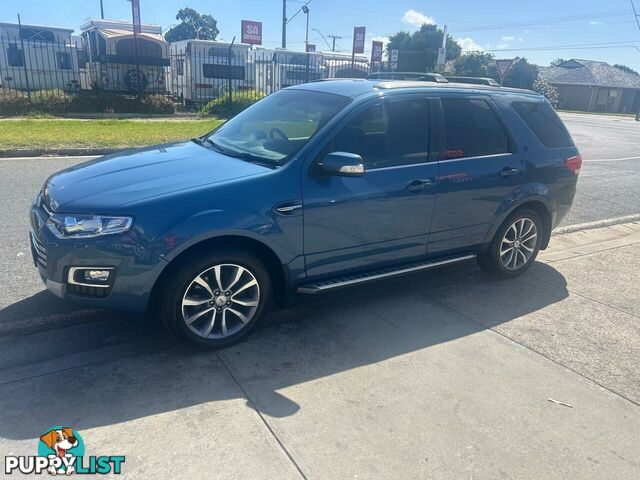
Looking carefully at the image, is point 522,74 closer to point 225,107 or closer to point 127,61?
point 225,107

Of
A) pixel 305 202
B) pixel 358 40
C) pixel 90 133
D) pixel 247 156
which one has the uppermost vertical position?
pixel 358 40

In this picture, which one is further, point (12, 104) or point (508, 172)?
point (12, 104)

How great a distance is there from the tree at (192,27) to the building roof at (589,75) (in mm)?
55497

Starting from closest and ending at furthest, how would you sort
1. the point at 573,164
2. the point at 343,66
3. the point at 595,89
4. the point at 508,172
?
the point at 508,172 → the point at 573,164 → the point at 343,66 → the point at 595,89

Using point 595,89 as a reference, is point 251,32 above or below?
above

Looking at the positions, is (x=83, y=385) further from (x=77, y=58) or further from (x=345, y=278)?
(x=77, y=58)

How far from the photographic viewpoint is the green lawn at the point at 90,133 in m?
10.4

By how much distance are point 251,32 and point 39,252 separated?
33.1 metres

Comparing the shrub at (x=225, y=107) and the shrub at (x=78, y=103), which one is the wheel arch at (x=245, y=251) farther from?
the shrub at (x=78, y=103)

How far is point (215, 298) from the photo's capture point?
11.4 feet

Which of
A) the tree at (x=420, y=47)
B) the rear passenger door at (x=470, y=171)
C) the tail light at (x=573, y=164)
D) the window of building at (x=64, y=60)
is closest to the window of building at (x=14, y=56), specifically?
the window of building at (x=64, y=60)

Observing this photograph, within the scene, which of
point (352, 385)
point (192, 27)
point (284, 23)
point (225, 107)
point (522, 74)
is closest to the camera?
point (352, 385)

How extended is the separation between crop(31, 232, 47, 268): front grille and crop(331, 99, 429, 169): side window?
2.08 m

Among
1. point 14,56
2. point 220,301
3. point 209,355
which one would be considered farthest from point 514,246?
point 14,56
